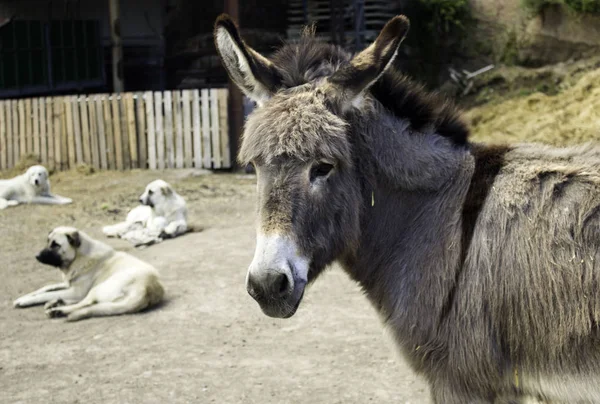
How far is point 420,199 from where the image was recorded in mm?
3109

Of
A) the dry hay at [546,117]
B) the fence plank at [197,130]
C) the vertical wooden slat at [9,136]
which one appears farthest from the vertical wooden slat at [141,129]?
the dry hay at [546,117]

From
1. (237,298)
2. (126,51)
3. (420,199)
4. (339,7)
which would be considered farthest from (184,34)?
(420,199)

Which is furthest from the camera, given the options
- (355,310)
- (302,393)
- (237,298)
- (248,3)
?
(248,3)

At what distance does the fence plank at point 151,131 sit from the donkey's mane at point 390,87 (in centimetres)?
1039

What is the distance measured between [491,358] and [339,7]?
566 inches

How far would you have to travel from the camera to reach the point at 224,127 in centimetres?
1302

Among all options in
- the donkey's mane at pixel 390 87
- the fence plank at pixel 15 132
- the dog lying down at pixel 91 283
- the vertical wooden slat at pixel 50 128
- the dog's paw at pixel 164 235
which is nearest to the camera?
the donkey's mane at pixel 390 87

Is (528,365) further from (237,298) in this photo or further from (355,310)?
(237,298)

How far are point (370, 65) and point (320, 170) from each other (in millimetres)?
451

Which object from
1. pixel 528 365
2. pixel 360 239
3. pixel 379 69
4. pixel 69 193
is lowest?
pixel 69 193

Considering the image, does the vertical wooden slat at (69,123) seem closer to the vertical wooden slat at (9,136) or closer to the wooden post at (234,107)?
the vertical wooden slat at (9,136)

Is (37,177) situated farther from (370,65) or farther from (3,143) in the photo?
(370,65)

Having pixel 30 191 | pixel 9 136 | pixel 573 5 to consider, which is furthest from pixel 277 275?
pixel 573 5

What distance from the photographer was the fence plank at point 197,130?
13102 millimetres
